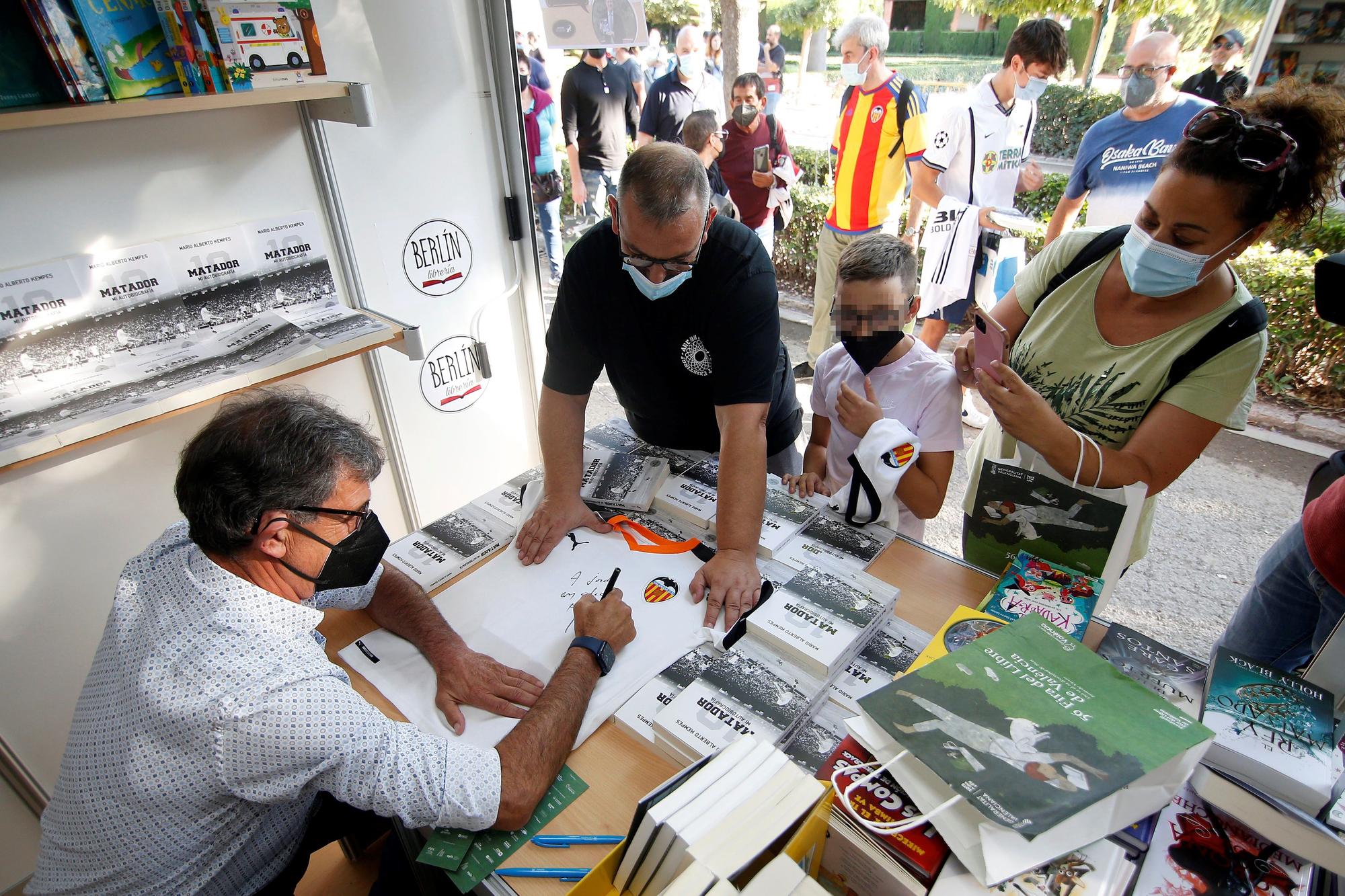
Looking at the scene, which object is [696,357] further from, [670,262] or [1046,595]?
[1046,595]

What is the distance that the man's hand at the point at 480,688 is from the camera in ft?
4.32

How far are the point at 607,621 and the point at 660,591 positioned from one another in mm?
188

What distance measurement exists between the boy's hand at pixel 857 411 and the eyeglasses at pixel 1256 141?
87 cm

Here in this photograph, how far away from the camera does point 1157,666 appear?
130 cm

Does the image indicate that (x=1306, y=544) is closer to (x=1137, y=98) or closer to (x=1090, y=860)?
(x=1090, y=860)

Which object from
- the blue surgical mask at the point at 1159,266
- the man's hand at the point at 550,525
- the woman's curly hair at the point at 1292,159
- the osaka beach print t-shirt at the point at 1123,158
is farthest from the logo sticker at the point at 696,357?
the osaka beach print t-shirt at the point at 1123,158

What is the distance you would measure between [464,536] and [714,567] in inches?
27.2

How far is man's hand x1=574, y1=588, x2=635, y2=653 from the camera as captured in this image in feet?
4.62

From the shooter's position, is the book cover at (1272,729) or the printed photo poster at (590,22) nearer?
the book cover at (1272,729)

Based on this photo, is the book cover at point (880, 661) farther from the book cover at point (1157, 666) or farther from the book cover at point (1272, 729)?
the book cover at point (1272, 729)

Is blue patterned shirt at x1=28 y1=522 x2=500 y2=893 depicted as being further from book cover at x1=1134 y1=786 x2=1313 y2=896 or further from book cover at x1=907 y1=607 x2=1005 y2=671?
book cover at x1=1134 y1=786 x2=1313 y2=896

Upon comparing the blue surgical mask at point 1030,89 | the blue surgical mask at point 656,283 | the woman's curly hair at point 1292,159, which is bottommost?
the blue surgical mask at point 656,283

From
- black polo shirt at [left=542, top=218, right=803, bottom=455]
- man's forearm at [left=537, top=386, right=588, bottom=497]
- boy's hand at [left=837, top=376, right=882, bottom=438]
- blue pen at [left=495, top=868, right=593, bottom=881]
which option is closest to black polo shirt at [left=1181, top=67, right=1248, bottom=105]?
boy's hand at [left=837, top=376, right=882, bottom=438]

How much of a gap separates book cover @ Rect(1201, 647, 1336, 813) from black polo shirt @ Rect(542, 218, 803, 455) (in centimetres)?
106
